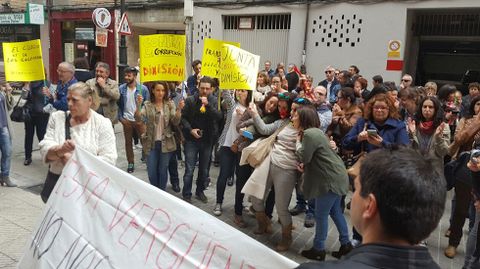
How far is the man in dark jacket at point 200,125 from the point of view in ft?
17.6

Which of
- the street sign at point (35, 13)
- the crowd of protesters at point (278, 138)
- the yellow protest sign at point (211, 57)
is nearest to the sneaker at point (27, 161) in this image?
the crowd of protesters at point (278, 138)

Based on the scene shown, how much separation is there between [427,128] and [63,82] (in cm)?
487

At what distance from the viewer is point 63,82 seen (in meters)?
5.98

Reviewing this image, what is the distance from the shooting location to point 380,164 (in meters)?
1.34

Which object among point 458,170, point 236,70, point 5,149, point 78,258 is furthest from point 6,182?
point 458,170

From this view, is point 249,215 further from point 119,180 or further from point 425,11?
point 425,11

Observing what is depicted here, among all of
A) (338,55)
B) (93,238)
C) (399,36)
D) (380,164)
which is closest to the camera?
(380,164)

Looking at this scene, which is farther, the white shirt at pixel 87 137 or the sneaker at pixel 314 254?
the sneaker at pixel 314 254

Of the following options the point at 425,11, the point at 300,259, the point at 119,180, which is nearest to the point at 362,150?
the point at 300,259

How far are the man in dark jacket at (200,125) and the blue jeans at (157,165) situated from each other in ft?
1.15

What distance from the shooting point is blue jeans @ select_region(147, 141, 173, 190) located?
5.33 m

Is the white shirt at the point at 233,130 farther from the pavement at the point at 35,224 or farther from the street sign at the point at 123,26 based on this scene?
the street sign at the point at 123,26

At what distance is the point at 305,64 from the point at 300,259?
9.10 meters

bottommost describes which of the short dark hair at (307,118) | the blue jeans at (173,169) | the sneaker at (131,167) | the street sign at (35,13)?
the sneaker at (131,167)
